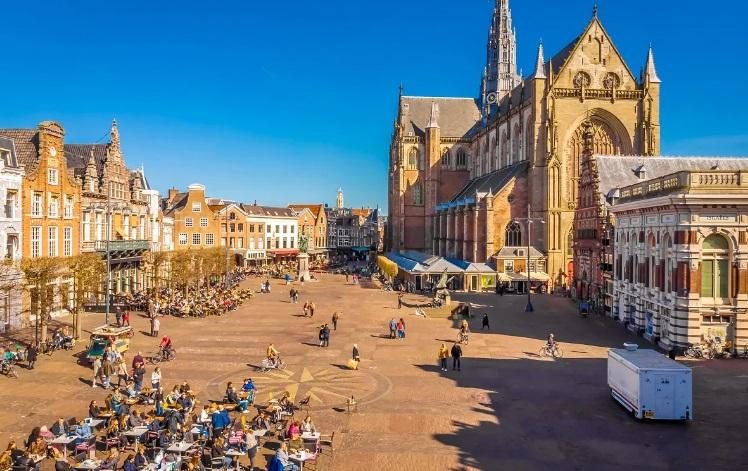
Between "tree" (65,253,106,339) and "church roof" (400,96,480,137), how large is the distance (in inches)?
2599

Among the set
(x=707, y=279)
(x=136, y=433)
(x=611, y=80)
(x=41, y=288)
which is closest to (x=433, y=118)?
(x=611, y=80)

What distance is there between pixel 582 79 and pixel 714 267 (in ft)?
130

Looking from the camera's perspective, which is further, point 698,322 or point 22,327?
point 22,327

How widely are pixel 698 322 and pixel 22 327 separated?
37.7 m

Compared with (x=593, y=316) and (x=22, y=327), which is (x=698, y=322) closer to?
(x=593, y=316)

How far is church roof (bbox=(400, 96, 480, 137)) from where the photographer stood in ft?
327

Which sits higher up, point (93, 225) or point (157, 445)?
point (93, 225)

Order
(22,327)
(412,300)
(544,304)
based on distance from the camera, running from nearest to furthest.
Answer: (22,327), (544,304), (412,300)

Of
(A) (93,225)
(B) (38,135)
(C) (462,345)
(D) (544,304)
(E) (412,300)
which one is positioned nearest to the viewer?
(C) (462,345)

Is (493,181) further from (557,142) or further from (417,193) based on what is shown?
(417,193)

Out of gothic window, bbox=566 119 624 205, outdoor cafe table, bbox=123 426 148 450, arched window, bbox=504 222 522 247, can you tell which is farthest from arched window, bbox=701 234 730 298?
arched window, bbox=504 222 522 247

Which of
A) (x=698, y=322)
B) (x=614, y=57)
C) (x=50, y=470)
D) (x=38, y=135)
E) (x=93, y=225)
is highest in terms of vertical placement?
(x=614, y=57)

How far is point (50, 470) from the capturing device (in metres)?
15.9

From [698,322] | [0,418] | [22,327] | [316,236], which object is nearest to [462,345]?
[698,322]
